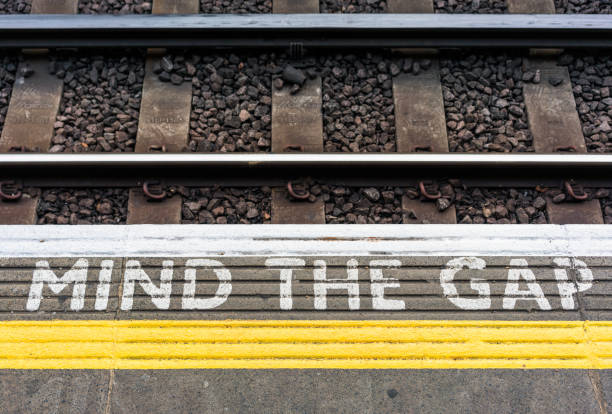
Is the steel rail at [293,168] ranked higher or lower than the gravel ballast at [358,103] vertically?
lower

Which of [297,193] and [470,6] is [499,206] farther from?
[470,6]

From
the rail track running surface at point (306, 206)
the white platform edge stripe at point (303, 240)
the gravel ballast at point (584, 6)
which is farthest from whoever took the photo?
the gravel ballast at point (584, 6)

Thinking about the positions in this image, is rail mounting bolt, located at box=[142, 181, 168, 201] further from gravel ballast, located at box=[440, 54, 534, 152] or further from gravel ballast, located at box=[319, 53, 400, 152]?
gravel ballast, located at box=[440, 54, 534, 152]

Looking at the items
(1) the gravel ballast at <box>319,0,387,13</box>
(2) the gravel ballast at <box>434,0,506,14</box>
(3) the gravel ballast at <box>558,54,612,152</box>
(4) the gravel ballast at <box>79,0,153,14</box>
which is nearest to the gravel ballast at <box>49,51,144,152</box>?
(4) the gravel ballast at <box>79,0,153,14</box>

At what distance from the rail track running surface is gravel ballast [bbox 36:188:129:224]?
2 centimetres

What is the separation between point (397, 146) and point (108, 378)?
3.11 metres

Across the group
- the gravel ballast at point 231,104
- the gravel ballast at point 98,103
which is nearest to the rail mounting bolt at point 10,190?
the gravel ballast at point 98,103

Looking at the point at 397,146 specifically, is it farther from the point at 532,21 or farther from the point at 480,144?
the point at 532,21

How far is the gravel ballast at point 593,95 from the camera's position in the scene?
410 centimetres

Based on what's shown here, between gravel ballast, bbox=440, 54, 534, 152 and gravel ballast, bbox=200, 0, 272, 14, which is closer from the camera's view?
gravel ballast, bbox=440, 54, 534, 152

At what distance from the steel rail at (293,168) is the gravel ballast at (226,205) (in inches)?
3.3

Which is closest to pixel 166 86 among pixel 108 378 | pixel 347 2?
pixel 347 2

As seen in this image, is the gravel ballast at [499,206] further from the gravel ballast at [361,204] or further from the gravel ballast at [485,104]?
the gravel ballast at [361,204]

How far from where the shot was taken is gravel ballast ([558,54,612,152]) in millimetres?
4102
